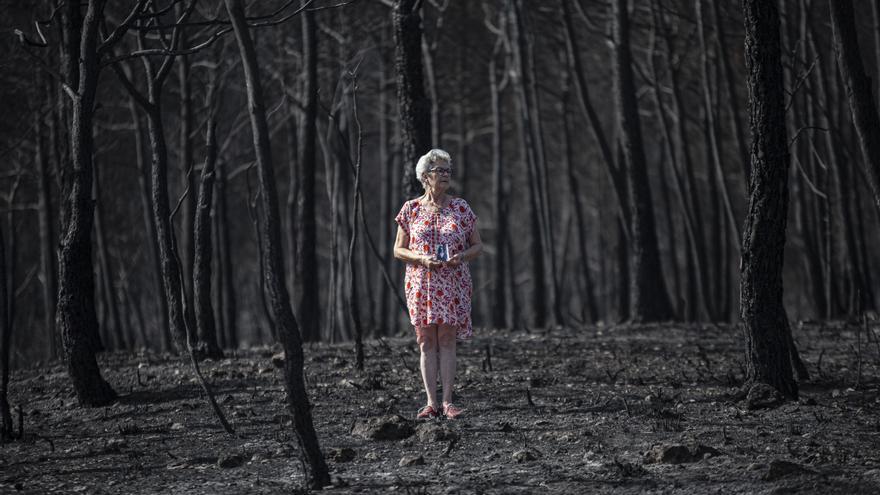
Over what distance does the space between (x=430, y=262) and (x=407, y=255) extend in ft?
0.79

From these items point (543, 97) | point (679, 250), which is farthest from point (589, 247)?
point (543, 97)

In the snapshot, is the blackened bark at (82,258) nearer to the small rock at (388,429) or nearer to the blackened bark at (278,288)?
the small rock at (388,429)

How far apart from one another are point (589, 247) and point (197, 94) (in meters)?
29.0

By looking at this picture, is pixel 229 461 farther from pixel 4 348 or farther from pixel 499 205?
pixel 499 205

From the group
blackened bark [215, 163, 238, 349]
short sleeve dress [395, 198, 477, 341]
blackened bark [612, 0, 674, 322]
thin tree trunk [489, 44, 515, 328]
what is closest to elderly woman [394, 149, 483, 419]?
short sleeve dress [395, 198, 477, 341]

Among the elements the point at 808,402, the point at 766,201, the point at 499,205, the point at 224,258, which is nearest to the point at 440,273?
the point at 766,201

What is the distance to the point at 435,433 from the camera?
8.47 meters

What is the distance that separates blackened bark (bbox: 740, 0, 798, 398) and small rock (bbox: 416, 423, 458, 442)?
2.60m

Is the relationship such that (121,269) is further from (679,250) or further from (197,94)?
(679,250)

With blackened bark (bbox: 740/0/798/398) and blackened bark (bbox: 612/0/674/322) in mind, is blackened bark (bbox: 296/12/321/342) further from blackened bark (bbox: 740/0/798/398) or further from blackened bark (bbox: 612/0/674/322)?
blackened bark (bbox: 740/0/798/398)

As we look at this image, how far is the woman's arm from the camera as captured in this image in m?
9.12

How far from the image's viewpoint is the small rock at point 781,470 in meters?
6.95

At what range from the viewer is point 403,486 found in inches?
281

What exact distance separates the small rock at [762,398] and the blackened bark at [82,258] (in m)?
5.68
